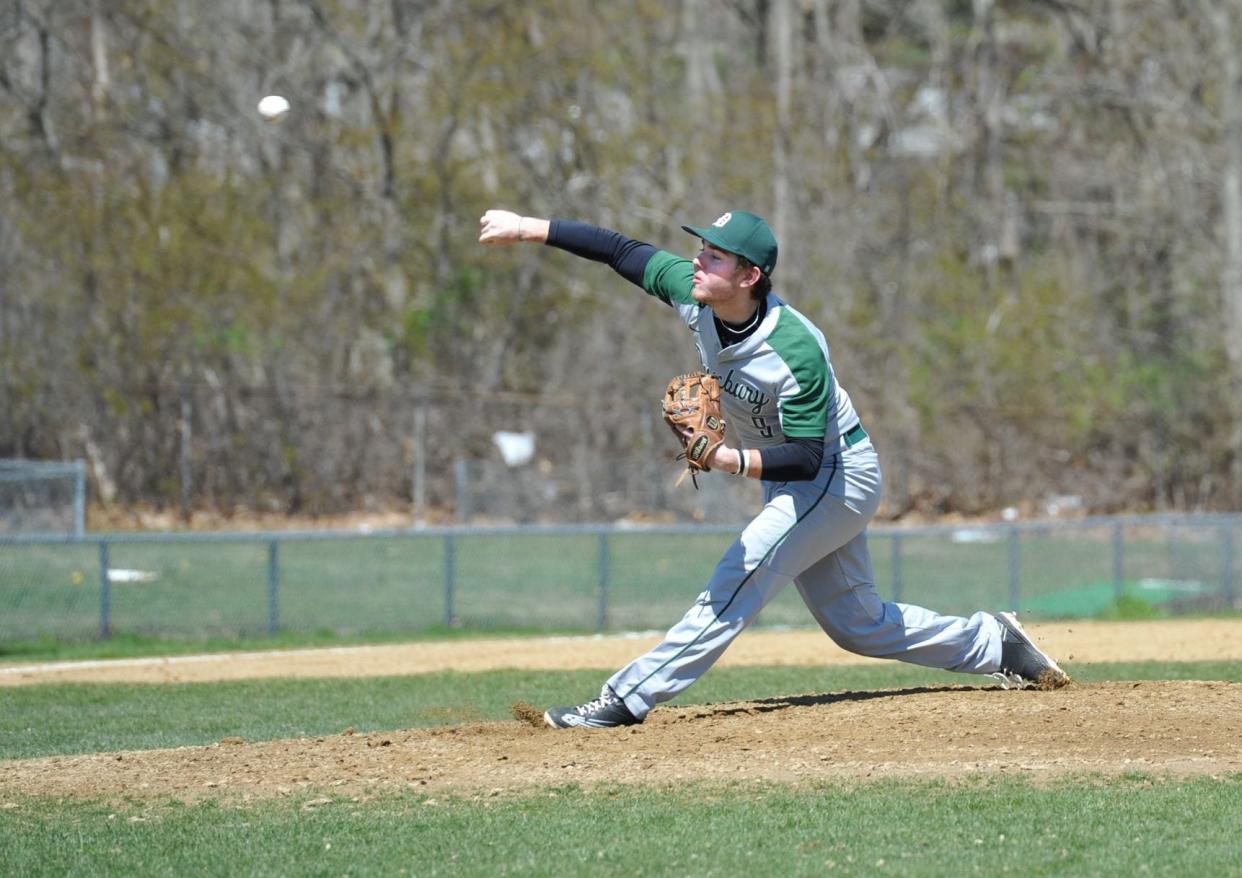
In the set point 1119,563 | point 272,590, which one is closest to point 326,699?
point 272,590

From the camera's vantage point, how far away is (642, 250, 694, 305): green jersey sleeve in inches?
250

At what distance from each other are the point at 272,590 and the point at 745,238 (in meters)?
9.16

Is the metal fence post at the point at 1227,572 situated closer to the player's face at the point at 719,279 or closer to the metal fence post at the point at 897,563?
the metal fence post at the point at 897,563

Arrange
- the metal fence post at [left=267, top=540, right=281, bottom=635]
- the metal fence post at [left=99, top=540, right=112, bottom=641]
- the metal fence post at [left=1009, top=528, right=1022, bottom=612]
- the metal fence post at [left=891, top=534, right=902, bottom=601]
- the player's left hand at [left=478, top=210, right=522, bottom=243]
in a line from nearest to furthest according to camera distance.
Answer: the player's left hand at [left=478, top=210, right=522, bottom=243], the metal fence post at [left=99, top=540, right=112, bottom=641], the metal fence post at [left=267, top=540, right=281, bottom=635], the metal fence post at [left=891, top=534, right=902, bottom=601], the metal fence post at [left=1009, top=528, right=1022, bottom=612]

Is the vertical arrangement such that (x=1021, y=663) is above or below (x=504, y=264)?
below

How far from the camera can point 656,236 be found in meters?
25.7

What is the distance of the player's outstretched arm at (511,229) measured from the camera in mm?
6566

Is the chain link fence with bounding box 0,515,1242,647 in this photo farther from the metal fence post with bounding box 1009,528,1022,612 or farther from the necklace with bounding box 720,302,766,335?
the necklace with bounding box 720,302,766,335

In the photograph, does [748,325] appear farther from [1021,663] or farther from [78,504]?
[78,504]

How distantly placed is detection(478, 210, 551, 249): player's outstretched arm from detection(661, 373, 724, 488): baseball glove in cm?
106

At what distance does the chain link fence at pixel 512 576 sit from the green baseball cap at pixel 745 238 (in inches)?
343

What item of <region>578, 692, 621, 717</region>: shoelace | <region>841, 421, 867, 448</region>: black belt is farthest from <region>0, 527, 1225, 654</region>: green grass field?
<region>841, 421, 867, 448</region>: black belt

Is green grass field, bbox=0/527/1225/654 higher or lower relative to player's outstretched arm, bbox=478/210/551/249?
lower

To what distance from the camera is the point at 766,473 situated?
588cm
